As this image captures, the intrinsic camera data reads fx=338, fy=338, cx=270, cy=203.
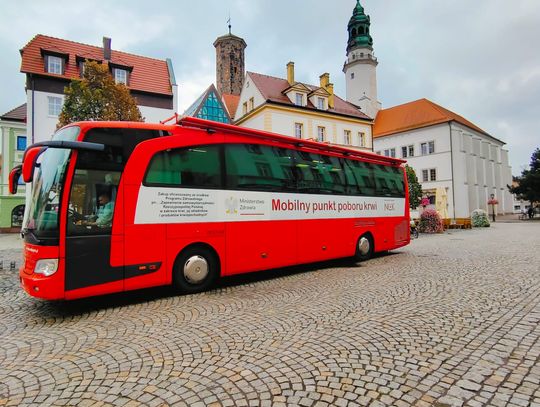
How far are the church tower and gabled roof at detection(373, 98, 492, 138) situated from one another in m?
2.47

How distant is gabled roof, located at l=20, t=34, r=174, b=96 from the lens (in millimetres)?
24000

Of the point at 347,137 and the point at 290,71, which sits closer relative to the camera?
the point at 290,71

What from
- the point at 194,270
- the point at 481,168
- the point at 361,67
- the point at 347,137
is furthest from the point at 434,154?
the point at 194,270

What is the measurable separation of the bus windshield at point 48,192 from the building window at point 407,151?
50872mm

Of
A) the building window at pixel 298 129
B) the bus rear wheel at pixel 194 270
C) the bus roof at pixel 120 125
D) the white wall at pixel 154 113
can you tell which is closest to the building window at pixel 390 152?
the building window at pixel 298 129

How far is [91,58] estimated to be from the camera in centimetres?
2580

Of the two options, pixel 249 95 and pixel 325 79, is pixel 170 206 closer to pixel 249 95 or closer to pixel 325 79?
pixel 249 95

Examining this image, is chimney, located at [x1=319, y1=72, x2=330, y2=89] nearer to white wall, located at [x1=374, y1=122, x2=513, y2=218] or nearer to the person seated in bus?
white wall, located at [x1=374, y1=122, x2=513, y2=218]

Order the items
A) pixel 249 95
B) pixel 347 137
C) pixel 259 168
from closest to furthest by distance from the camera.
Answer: pixel 259 168
pixel 249 95
pixel 347 137

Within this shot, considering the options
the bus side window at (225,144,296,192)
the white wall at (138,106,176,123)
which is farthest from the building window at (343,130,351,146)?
the bus side window at (225,144,296,192)

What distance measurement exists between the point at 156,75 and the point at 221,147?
82.4 ft

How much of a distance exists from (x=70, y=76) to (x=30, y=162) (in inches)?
936

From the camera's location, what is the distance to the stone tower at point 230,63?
5956 centimetres

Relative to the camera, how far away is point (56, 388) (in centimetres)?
308
